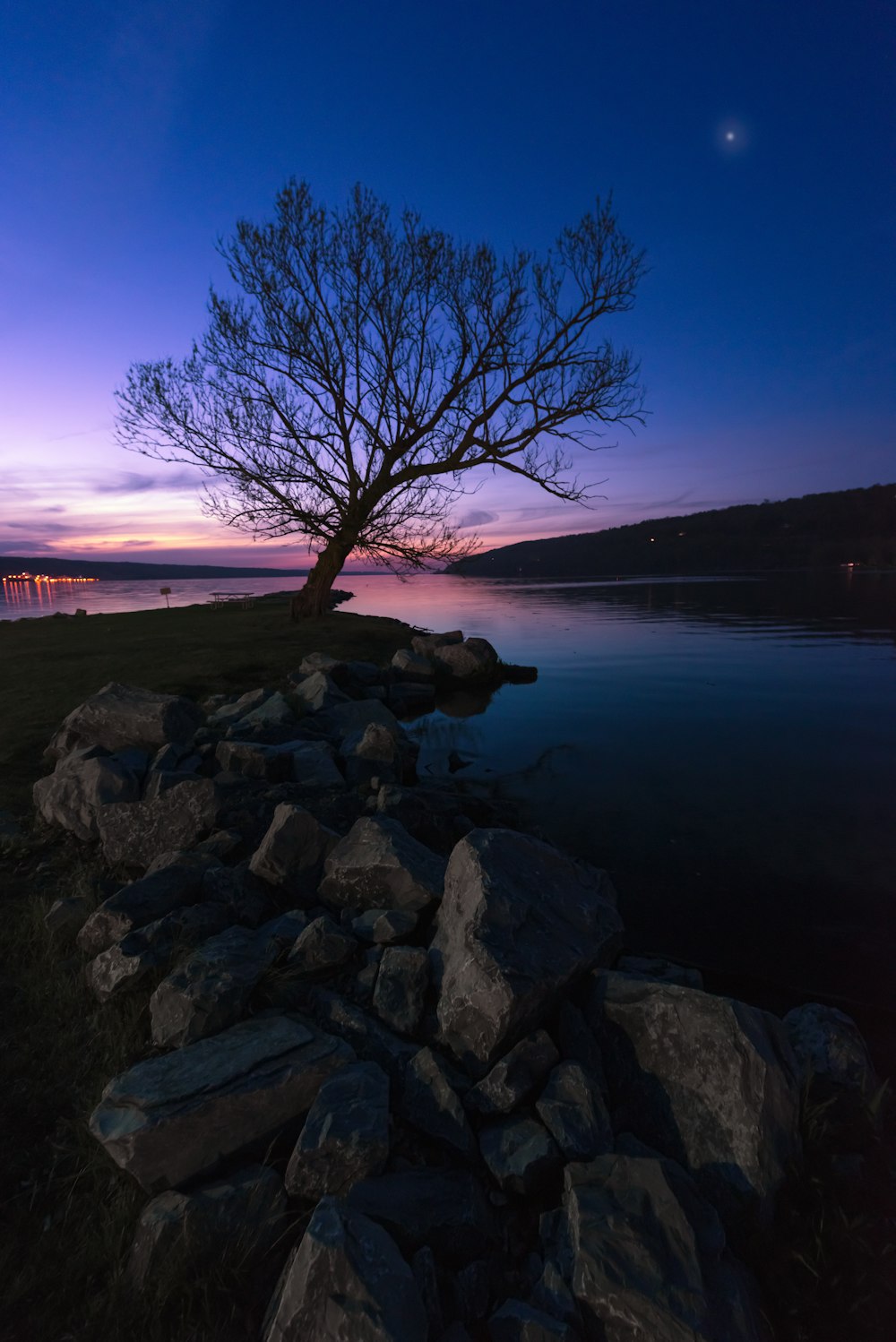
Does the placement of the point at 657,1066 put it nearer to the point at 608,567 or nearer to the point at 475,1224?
the point at 475,1224

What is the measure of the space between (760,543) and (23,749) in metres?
153

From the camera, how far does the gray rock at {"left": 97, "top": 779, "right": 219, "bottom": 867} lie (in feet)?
17.6

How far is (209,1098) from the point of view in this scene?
109 inches

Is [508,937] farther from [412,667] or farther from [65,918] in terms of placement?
[412,667]

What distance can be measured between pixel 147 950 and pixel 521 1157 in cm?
253

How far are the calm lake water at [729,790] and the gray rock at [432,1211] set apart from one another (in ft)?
9.21

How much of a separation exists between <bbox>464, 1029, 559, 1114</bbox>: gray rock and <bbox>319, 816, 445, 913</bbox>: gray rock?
4.30 ft

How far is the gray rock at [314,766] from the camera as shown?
22.2 ft


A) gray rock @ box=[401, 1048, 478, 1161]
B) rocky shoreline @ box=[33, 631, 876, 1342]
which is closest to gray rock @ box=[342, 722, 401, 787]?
rocky shoreline @ box=[33, 631, 876, 1342]

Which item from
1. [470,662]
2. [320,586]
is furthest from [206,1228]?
[320,586]

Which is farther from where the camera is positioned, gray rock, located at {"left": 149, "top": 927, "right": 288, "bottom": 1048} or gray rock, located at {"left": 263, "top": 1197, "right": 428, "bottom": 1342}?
gray rock, located at {"left": 149, "top": 927, "right": 288, "bottom": 1048}

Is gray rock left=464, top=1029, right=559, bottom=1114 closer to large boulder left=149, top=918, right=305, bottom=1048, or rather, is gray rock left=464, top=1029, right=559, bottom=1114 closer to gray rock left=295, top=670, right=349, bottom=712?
large boulder left=149, top=918, right=305, bottom=1048

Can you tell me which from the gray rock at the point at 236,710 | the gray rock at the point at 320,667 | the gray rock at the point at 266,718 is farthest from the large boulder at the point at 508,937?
the gray rock at the point at 320,667

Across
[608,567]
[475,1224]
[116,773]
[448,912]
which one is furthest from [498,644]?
[608,567]
